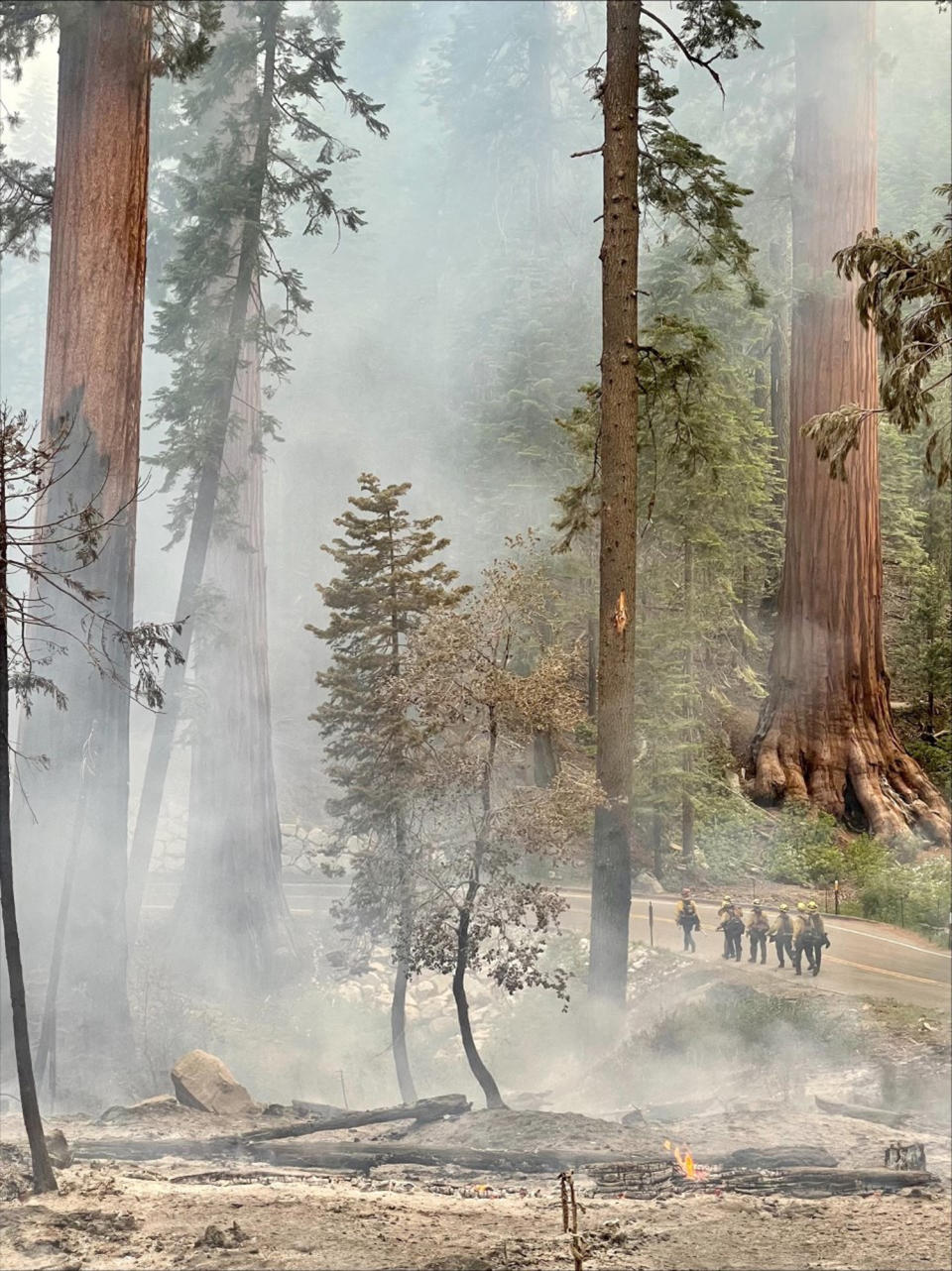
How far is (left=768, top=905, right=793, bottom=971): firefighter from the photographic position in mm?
12188

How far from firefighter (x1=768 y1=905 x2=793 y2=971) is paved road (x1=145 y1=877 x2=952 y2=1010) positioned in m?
0.15

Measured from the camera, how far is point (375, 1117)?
29.3 feet

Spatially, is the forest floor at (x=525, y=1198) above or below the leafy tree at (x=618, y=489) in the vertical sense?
below

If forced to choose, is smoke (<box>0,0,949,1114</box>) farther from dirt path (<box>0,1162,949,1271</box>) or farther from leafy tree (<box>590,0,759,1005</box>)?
dirt path (<box>0,1162,949,1271</box>)

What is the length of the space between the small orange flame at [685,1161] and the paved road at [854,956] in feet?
12.7

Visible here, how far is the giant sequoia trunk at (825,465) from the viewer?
48.9 feet

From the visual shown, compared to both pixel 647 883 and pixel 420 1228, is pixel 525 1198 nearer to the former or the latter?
pixel 420 1228

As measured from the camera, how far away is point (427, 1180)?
24.9 ft

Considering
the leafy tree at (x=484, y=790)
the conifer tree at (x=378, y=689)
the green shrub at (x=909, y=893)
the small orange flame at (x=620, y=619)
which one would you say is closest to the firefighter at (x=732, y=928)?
the green shrub at (x=909, y=893)

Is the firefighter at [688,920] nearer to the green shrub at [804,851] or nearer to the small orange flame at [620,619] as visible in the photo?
the green shrub at [804,851]

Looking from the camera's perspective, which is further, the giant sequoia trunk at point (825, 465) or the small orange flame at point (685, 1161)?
the giant sequoia trunk at point (825, 465)

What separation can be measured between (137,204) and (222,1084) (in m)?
7.35

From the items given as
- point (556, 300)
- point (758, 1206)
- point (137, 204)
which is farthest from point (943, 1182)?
point (556, 300)

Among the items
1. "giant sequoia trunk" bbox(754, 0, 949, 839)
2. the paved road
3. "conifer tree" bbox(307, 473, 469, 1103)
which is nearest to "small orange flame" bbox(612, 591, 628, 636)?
"conifer tree" bbox(307, 473, 469, 1103)
